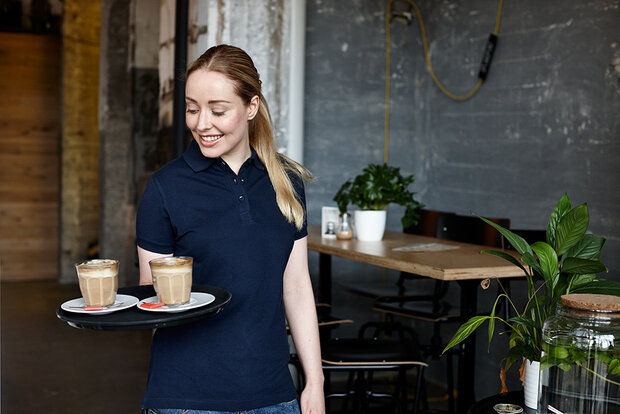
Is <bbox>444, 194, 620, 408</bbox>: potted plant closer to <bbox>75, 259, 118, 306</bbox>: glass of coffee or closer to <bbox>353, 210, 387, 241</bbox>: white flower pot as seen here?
<bbox>75, 259, 118, 306</bbox>: glass of coffee

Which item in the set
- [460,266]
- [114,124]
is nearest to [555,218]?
[460,266]

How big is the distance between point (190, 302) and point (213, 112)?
17.3 inches

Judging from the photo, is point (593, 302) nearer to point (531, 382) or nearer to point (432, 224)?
point (531, 382)

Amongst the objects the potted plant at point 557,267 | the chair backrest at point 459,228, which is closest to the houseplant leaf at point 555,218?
the potted plant at point 557,267

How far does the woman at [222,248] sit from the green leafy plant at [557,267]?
454mm

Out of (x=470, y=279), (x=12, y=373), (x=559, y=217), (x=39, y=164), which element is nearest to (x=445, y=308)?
(x=470, y=279)

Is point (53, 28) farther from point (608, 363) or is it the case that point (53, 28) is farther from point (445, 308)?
point (608, 363)

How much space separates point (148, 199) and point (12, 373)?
3.64 m

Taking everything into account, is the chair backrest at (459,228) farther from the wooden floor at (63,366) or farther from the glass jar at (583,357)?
the wooden floor at (63,366)

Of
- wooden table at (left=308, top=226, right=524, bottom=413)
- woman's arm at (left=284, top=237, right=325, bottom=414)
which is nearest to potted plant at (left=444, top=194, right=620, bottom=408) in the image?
woman's arm at (left=284, top=237, right=325, bottom=414)

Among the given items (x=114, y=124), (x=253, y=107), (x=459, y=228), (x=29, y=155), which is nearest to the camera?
(x=253, y=107)

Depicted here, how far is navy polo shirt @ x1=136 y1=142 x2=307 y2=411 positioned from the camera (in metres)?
1.66

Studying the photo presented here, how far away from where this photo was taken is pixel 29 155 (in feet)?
27.7

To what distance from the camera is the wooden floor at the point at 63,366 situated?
4.22m
